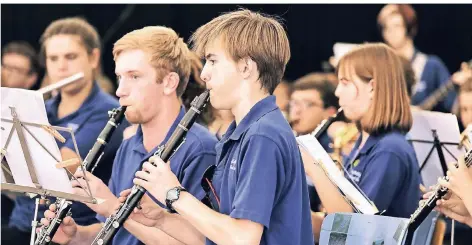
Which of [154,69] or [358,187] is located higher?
[154,69]

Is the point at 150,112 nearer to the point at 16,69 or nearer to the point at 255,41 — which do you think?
the point at 255,41

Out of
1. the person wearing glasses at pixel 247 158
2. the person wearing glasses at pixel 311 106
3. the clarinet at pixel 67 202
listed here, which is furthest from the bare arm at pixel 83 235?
the person wearing glasses at pixel 311 106

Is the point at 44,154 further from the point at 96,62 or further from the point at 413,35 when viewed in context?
the point at 413,35

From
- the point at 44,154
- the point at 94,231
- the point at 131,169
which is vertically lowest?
the point at 94,231

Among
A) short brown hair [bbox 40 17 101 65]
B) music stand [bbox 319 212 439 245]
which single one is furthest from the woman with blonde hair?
short brown hair [bbox 40 17 101 65]

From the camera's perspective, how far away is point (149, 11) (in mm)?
8516

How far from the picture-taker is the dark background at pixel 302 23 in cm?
846

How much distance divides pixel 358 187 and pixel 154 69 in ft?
3.29

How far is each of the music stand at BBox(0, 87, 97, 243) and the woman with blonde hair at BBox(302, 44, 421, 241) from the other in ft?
5.09

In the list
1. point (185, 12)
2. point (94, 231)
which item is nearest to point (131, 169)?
point (94, 231)

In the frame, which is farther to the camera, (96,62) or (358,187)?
(96,62)

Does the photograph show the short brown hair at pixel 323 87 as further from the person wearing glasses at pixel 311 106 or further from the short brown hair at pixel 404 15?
the short brown hair at pixel 404 15

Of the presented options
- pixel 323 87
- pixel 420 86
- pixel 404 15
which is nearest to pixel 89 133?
pixel 323 87

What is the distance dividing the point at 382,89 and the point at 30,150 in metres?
1.88
